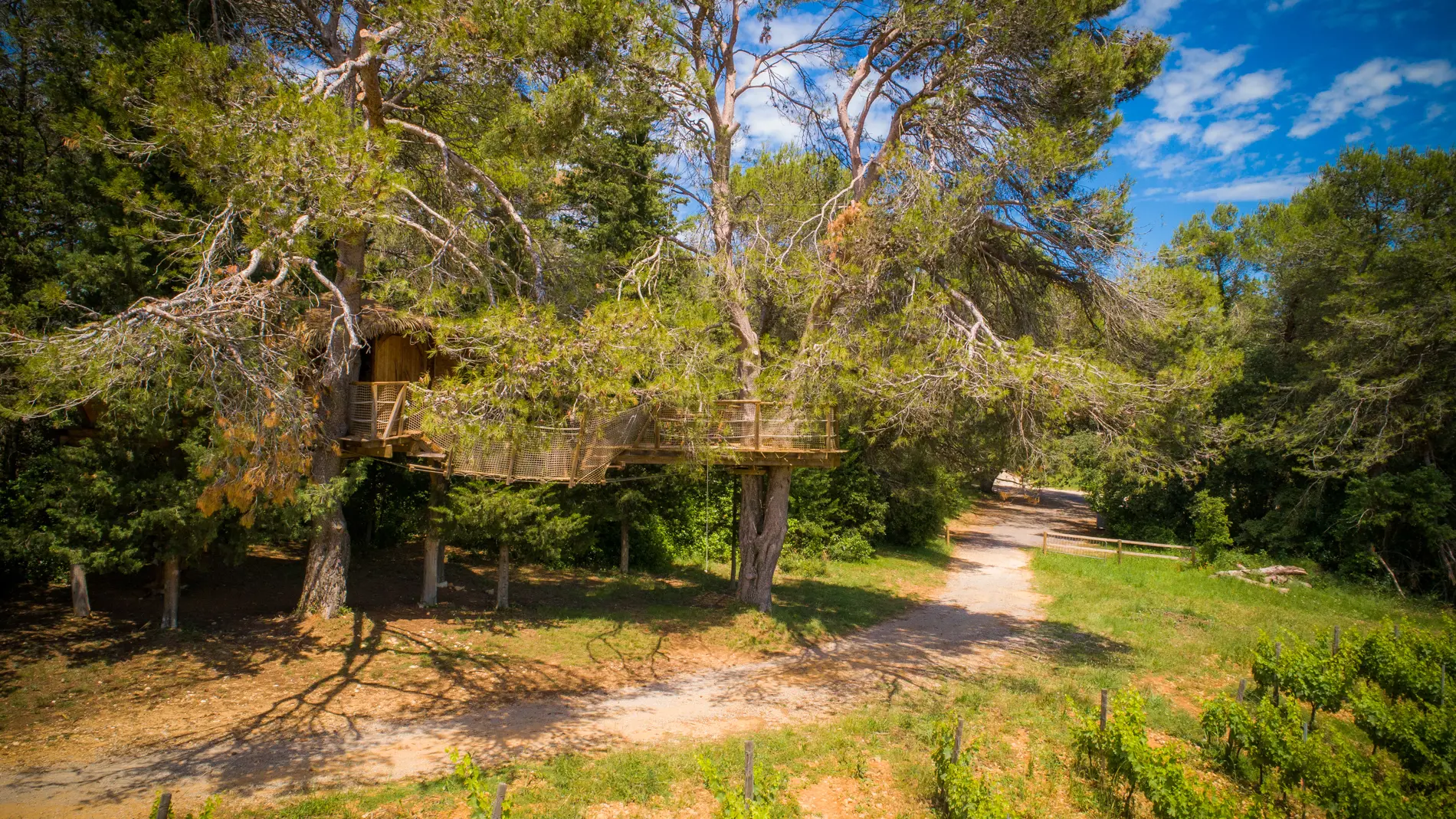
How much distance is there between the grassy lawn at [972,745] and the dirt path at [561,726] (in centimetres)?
57

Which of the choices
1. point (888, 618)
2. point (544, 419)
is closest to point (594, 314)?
point (544, 419)

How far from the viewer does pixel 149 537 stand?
11242 mm

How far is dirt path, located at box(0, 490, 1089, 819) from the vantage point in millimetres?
7340

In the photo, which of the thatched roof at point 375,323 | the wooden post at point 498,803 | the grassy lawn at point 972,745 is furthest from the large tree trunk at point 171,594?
the wooden post at point 498,803

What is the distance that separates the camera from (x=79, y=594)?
11875 millimetres

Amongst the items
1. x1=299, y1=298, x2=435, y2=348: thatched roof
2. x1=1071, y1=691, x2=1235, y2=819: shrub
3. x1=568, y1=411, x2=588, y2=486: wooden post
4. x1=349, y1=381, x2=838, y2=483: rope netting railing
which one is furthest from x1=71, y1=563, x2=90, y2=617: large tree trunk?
x1=1071, y1=691, x2=1235, y2=819: shrub

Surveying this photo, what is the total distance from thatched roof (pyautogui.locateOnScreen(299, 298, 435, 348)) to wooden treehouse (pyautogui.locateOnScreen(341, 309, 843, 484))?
7 cm

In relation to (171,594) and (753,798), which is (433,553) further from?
(753,798)

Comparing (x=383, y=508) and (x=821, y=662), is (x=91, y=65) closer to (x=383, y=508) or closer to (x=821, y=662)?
(x=383, y=508)

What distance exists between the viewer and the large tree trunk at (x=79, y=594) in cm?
1179

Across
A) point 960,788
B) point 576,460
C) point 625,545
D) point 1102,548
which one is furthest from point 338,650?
point 1102,548

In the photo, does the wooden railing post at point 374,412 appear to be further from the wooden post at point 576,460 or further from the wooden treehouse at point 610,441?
the wooden post at point 576,460

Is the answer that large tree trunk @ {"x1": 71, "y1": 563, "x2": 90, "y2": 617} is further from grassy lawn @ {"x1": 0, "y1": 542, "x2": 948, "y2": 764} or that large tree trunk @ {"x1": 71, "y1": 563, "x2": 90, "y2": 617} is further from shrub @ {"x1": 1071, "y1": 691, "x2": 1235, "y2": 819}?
shrub @ {"x1": 1071, "y1": 691, "x2": 1235, "y2": 819}

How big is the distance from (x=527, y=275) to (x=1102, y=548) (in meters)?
24.9
